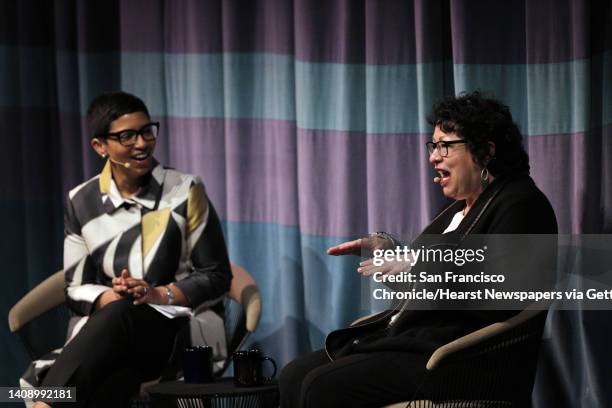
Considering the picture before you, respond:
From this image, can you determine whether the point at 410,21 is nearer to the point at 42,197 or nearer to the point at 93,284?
the point at 93,284

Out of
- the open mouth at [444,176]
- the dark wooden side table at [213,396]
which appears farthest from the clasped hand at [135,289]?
the open mouth at [444,176]

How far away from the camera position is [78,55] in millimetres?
4129

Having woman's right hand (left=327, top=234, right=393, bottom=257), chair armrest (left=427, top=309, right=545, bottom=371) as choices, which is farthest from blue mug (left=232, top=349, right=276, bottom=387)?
chair armrest (left=427, top=309, right=545, bottom=371)

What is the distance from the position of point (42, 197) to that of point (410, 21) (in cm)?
173

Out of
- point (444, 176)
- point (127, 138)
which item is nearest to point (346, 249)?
point (444, 176)

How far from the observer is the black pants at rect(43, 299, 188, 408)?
3020mm

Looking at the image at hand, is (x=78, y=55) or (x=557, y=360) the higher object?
(x=78, y=55)

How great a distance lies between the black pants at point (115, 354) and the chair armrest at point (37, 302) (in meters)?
0.48

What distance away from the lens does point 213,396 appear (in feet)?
9.78

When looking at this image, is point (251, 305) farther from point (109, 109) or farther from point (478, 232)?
point (478, 232)

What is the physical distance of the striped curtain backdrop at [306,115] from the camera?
330 centimetres

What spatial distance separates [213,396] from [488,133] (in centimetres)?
113

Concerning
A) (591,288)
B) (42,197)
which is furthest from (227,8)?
(591,288)

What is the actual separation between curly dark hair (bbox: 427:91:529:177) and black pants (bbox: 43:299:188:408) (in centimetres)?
114
